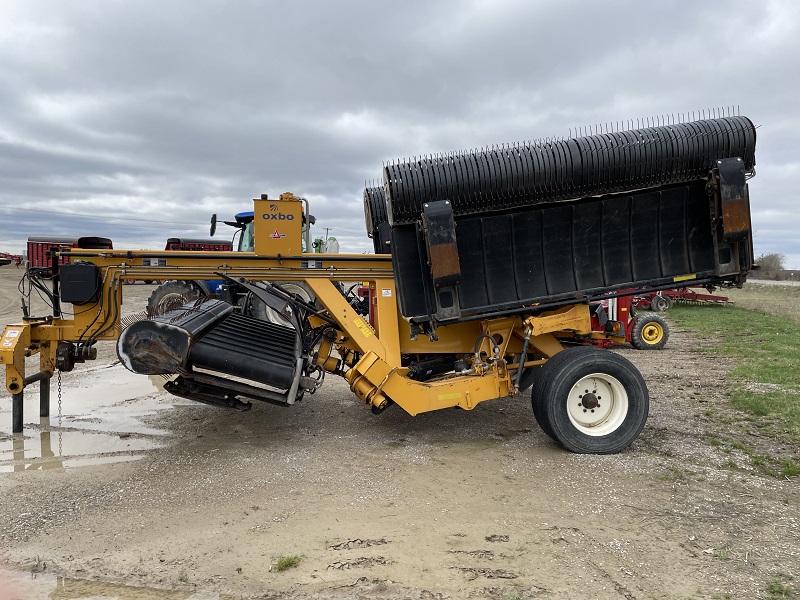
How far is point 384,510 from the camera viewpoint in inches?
156

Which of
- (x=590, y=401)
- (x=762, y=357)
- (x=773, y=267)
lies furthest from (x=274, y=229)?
(x=773, y=267)

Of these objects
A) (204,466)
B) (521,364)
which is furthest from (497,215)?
(204,466)

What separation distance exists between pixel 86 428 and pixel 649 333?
409 inches

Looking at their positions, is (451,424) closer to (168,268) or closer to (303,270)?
(303,270)

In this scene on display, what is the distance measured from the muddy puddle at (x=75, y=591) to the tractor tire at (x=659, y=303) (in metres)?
19.3

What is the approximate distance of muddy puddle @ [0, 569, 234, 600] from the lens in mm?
2988

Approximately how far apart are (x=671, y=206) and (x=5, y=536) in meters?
5.41

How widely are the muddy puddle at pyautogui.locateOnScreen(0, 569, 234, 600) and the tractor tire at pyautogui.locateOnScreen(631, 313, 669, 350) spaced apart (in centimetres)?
1078

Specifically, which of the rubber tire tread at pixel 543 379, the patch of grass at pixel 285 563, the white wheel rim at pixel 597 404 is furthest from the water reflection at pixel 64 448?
the white wheel rim at pixel 597 404

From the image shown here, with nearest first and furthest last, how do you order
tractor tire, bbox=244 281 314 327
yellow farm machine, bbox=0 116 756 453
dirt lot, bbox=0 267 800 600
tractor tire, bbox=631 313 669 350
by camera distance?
dirt lot, bbox=0 267 800 600 < yellow farm machine, bbox=0 116 756 453 < tractor tire, bbox=244 281 314 327 < tractor tire, bbox=631 313 669 350

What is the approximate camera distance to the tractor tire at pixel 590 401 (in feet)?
16.1

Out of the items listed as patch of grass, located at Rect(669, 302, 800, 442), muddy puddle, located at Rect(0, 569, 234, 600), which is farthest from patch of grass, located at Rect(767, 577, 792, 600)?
patch of grass, located at Rect(669, 302, 800, 442)

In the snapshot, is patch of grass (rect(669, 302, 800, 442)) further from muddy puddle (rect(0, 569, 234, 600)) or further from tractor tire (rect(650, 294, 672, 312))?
muddy puddle (rect(0, 569, 234, 600))

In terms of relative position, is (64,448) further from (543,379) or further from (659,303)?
(659,303)
